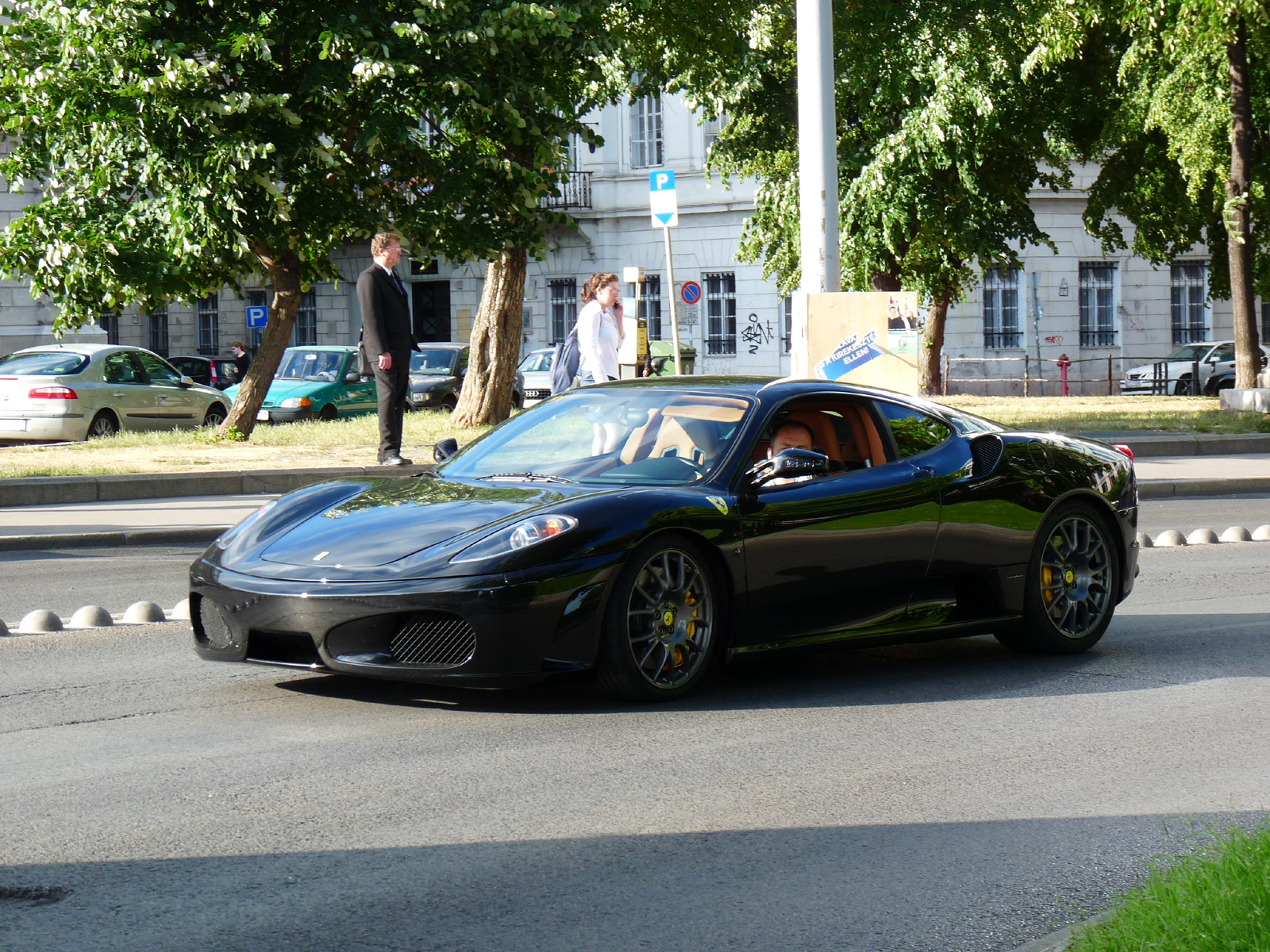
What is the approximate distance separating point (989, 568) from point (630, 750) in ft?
7.84

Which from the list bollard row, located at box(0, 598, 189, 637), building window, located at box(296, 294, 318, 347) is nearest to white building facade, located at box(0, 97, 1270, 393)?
building window, located at box(296, 294, 318, 347)

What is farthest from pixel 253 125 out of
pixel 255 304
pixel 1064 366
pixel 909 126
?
pixel 255 304

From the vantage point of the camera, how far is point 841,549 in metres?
6.98

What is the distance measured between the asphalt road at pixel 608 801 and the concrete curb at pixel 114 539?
484cm

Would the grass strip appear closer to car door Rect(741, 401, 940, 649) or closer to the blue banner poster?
car door Rect(741, 401, 940, 649)

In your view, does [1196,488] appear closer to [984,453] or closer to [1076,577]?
[1076,577]

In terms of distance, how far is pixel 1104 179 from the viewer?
34469 millimetres

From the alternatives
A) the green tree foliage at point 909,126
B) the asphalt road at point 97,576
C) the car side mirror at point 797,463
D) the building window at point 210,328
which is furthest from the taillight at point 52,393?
the building window at point 210,328

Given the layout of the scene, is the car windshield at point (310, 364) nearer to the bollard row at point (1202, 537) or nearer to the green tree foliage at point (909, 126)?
the green tree foliage at point (909, 126)

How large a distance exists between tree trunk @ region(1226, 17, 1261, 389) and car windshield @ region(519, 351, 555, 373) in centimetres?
1519

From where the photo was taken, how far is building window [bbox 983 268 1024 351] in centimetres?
4550

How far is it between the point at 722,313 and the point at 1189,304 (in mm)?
12968

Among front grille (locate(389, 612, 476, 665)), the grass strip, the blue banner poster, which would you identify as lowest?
the grass strip

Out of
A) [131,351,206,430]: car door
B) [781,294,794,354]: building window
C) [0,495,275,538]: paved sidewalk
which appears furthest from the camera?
[781,294,794,354]: building window
